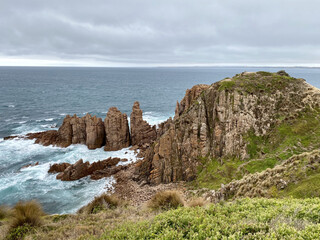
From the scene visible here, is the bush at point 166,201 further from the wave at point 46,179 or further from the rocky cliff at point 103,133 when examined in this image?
the rocky cliff at point 103,133

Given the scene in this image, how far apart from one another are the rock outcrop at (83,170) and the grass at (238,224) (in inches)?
1199

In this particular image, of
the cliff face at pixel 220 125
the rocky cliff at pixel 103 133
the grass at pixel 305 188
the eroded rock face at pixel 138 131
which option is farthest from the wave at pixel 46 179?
the grass at pixel 305 188

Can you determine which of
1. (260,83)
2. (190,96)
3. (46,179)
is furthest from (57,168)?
(260,83)

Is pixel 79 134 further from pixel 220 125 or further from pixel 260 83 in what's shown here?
pixel 260 83

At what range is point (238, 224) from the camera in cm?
928

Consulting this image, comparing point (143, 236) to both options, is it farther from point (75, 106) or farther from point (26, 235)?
point (75, 106)

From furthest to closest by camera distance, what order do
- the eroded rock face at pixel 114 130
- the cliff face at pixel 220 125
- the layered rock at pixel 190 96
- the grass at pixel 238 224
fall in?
the layered rock at pixel 190 96, the eroded rock face at pixel 114 130, the cliff face at pixel 220 125, the grass at pixel 238 224

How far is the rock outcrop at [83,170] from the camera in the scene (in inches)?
1564

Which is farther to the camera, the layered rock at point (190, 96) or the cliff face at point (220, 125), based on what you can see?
the layered rock at point (190, 96)

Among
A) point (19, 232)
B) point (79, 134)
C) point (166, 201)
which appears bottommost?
point (79, 134)

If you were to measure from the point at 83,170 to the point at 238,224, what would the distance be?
1473 inches

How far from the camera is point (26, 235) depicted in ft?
42.7

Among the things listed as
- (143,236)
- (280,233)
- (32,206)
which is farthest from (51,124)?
(280,233)

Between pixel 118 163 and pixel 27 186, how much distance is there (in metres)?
17.4
